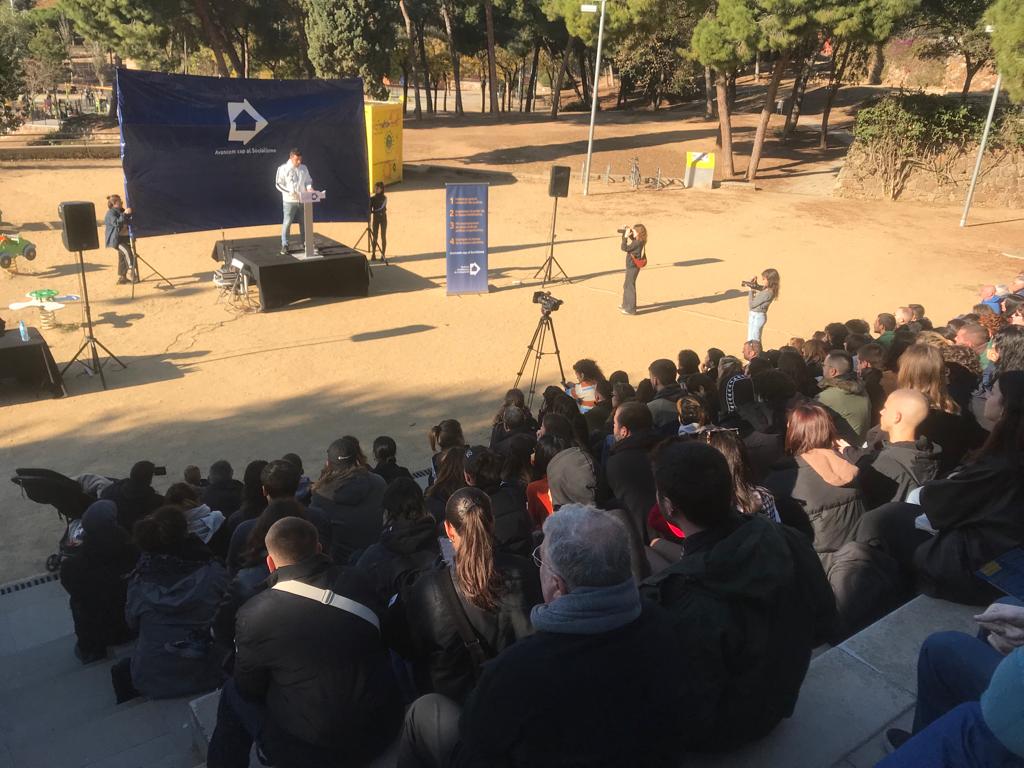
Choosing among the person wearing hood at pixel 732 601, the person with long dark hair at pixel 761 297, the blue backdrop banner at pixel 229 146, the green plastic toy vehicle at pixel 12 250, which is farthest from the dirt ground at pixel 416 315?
the person wearing hood at pixel 732 601

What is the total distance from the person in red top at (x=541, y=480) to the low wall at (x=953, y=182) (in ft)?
72.4

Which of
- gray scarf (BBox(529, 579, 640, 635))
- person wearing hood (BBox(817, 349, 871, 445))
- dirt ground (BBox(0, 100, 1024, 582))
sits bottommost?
dirt ground (BBox(0, 100, 1024, 582))

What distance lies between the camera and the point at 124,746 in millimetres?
3898

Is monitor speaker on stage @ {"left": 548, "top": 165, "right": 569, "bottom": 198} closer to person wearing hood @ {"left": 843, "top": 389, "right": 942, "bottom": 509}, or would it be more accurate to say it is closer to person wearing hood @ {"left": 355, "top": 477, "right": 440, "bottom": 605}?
person wearing hood @ {"left": 843, "top": 389, "right": 942, "bottom": 509}

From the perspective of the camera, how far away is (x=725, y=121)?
2525 centimetres

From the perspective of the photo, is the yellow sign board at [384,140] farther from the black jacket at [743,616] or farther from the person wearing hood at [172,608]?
the black jacket at [743,616]

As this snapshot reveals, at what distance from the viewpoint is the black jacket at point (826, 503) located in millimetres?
3906

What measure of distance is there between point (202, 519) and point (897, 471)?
4038 millimetres

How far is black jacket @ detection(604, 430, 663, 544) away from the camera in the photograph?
13.9 feet

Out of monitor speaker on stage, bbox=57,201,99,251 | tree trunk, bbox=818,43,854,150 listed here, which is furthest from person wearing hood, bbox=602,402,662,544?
tree trunk, bbox=818,43,854,150

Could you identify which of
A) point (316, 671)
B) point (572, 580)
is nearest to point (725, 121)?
point (316, 671)

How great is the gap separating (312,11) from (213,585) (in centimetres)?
3172

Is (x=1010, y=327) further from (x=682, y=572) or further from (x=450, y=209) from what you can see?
(x=450, y=209)

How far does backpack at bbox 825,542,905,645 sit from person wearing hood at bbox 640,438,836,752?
1.03 meters
